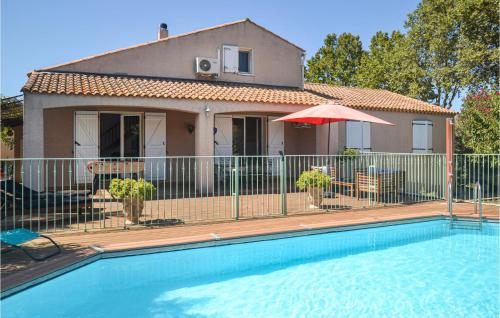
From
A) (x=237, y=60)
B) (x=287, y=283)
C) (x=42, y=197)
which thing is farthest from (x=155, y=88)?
(x=287, y=283)

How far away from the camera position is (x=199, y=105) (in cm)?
1214

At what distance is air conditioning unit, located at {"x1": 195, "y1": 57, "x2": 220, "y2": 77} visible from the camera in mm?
14438

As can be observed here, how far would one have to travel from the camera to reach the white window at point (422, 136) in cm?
1731

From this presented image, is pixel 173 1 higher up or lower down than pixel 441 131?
higher up

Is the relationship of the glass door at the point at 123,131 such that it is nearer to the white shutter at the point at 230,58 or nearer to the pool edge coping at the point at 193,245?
the white shutter at the point at 230,58

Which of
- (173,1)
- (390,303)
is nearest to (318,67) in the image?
(173,1)

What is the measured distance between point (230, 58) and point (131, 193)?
9.60 m

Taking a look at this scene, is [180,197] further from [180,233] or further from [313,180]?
[180,233]

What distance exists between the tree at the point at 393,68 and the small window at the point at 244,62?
14.8m

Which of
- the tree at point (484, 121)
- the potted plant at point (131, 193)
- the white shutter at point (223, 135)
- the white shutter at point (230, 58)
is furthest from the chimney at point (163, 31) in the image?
the tree at point (484, 121)

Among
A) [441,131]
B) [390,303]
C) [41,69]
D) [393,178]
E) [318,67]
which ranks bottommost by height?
[390,303]

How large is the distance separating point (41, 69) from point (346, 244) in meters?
11.4

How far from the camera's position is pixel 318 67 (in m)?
35.7

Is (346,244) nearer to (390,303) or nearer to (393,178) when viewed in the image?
(390,303)
